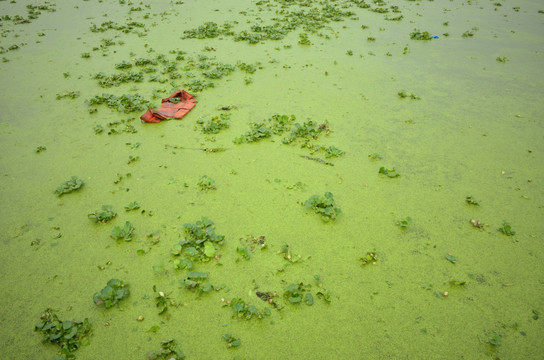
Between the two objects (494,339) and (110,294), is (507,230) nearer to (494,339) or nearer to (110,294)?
(494,339)

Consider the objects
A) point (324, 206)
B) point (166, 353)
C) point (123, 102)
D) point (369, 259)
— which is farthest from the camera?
point (123, 102)

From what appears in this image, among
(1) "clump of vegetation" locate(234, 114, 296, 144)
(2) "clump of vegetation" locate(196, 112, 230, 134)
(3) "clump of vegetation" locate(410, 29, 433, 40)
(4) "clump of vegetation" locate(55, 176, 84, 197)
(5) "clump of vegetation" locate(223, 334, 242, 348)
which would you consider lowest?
(5) "clump of vegetation" locate(223, 334, 242, 348)

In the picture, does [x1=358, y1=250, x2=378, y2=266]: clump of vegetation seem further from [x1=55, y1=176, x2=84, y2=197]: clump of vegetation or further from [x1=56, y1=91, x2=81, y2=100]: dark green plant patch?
[x1=56, y1=91, x2=81, y2=100]: dark green plant patch

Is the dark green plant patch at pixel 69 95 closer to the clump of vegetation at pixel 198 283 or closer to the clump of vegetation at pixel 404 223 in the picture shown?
the clump of vegetation at pixel 198 283

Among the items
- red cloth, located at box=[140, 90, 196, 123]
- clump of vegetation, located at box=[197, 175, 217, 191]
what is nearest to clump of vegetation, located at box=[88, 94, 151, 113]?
red cloth, located at box=[140, 90, 196, 123]

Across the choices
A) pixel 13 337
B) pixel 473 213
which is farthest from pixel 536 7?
pixel 13 337

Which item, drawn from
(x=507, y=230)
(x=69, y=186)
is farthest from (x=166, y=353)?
(x=507, y=230)

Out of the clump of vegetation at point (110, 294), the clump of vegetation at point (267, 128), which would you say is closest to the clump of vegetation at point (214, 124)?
the clump of vegetation at point (267, 128)
